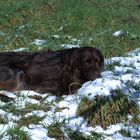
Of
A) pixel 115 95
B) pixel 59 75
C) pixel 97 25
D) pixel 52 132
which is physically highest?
pixel 97 25

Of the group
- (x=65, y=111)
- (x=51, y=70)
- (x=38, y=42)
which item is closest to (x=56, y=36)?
(x=38, y=42)

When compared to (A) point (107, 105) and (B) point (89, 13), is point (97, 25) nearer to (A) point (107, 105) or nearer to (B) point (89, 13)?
(B) point (89, 13)

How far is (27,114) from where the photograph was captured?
23.9ft

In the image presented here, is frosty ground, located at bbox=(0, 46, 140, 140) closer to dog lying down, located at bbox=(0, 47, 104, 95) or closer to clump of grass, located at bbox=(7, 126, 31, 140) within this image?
clump of grass, located at bbox=(7, 126, 31, 140)

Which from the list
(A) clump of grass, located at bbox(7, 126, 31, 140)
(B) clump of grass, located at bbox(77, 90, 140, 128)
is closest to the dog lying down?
(B) clump of grass, located at bbox(77, 90, 140, 128)

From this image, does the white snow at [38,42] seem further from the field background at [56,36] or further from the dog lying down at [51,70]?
the dog lying down at [51,70]

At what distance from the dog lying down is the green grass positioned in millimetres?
2810

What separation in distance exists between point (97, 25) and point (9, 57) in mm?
6312

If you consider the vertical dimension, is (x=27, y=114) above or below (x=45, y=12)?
below

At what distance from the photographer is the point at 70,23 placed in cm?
1436

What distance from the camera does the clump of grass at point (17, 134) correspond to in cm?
641

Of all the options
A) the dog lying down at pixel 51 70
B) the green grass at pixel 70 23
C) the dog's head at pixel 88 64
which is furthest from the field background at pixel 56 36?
the dog's head at pixel 88 64

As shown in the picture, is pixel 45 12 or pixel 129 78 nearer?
pixel 129 78

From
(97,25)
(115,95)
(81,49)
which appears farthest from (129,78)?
(97,25)
